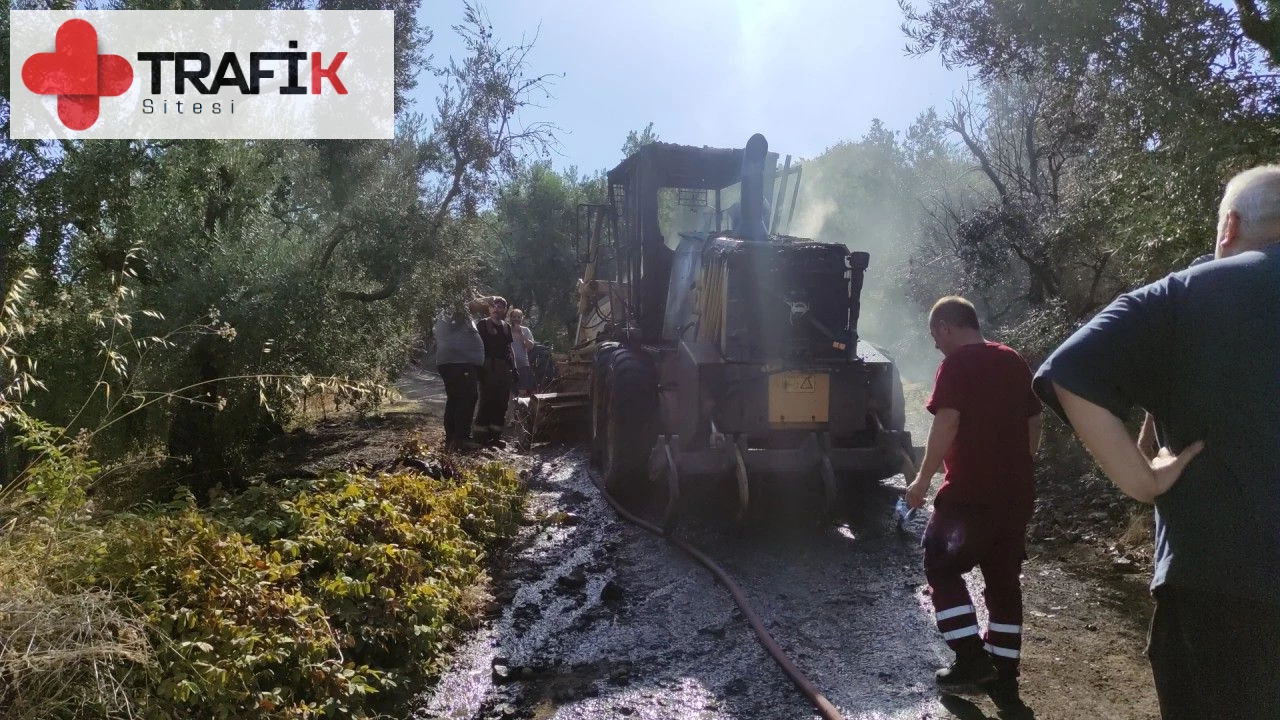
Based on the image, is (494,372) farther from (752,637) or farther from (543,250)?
(543,250)

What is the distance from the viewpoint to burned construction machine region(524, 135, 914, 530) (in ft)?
23.0

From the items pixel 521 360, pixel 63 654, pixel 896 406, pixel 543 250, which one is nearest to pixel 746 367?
pixel 896 406

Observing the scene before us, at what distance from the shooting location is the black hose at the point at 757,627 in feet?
12.6

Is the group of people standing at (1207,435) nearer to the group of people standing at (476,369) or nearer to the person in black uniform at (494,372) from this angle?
the group of people standing at (476,369)

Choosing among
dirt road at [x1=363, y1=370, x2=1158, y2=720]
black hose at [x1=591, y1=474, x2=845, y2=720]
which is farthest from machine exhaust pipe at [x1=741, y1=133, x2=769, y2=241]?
black hose at [x1=591, y1=474, x2=845, y2=720]

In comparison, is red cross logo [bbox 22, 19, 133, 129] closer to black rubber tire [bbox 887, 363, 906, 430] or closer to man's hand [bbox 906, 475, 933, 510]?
black rubber tire [bbox 887, 363, 906, 430]

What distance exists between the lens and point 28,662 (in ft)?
9.06

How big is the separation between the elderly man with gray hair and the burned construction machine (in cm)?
454

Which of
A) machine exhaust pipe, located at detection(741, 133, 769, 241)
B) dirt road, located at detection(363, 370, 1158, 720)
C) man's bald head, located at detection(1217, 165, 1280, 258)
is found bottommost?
dirt road, located at detection(363, 370, 1158, 720)

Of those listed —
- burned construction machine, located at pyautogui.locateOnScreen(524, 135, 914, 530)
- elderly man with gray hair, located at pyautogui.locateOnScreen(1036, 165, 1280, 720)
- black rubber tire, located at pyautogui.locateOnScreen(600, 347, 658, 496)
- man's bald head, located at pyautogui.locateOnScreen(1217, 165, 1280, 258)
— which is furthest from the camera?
black rubber tire, located at pyautogui.locateOnScreen(600, 347, 658, 496)

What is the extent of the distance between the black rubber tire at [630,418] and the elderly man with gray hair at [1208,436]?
5.77m

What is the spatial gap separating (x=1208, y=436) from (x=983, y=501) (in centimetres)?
206

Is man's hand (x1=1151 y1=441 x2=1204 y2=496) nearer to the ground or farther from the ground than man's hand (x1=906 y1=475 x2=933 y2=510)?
farther from the ground

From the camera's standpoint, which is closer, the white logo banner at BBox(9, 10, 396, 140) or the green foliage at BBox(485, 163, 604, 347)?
the white logo banner at BBox(9, 10, 396, 140)
